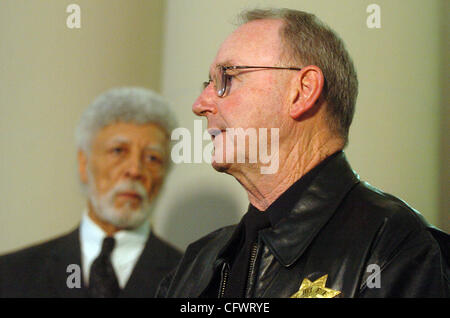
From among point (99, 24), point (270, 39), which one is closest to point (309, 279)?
point (270, 39)

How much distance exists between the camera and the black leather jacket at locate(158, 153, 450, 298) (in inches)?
52.3

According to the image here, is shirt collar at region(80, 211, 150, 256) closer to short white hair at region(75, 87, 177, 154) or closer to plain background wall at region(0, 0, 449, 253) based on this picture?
plain background wall at region(0, 0, 449, 253)

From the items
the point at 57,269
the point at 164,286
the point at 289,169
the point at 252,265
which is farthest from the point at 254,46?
the point at 57,269

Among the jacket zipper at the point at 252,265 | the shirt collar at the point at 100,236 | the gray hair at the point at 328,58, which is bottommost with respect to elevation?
the shirt collar at the point at 100,236

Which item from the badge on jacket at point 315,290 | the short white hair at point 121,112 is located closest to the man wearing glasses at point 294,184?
the badge on jacket at point 315,290

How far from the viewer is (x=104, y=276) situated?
218 cm

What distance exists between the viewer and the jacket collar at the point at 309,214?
1.51 metres

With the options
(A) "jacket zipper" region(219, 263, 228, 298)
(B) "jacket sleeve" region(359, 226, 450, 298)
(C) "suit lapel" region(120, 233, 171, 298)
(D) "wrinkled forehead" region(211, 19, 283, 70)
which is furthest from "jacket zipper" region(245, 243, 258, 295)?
(C) "suit lapel" region(120, 233, 171, 298)

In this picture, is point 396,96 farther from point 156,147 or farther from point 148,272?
point 148,272

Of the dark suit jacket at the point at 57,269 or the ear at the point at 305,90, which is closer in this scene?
the ear at the point at 305,90

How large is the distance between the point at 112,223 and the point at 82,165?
28 cm

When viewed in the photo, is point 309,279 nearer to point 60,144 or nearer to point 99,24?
point 60,144

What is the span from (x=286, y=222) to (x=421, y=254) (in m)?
0.38

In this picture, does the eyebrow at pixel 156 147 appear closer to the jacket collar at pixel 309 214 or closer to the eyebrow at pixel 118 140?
the eyebrow at pixel 118 140
